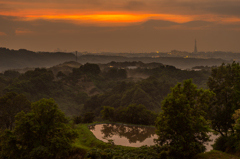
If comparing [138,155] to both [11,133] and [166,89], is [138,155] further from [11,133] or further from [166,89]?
[166,89]

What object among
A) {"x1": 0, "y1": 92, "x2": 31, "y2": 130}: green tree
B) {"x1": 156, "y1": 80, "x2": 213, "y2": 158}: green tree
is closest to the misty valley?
{"x1": 156, "y1": 80, "x2": 213, "y2": 158}: green tree

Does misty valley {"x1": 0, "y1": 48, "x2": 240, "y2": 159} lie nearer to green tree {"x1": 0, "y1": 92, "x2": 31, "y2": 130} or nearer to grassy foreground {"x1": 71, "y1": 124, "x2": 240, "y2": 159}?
grassy foreground {"x1": 71, "y1": 124, "x2": 240, "y2": 159}

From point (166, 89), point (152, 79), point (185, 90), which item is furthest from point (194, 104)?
point (152, 79)

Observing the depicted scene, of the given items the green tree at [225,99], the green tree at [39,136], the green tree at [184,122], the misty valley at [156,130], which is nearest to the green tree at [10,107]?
the misty valley at [156,130]

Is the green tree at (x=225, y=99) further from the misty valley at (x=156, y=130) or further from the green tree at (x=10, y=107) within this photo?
the green tree at (x=10, y=107)

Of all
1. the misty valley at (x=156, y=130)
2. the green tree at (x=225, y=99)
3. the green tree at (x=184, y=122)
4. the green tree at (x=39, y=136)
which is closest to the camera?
the green tree at (x=184, y=122)
